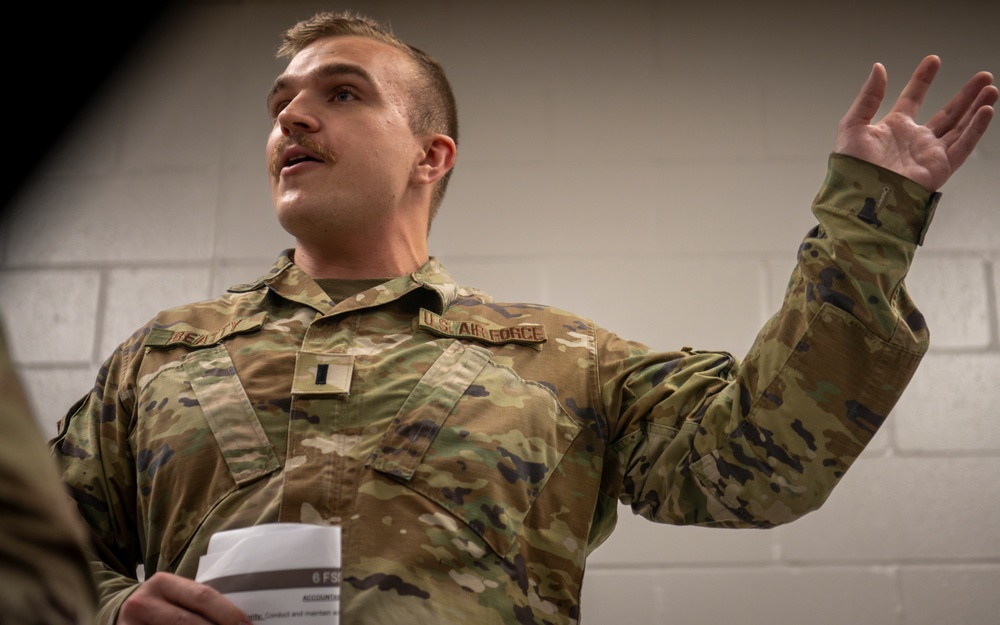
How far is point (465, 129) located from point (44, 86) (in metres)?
1.78

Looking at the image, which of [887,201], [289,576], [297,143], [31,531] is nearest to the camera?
[31,531]

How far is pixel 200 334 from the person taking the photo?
146 centimetres

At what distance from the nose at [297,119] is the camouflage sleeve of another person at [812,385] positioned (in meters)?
0.70

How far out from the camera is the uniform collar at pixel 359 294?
1.46 metres

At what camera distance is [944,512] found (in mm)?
1994

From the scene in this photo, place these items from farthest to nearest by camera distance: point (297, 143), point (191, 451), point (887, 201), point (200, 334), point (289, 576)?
point (297, 143) < point (200, 334) < point (191, 451) < point (887, 201) < point (289, 576)

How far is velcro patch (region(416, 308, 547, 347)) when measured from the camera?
1444 millimetres

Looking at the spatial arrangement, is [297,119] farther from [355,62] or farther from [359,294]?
[359,294]

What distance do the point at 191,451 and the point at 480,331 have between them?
42cm

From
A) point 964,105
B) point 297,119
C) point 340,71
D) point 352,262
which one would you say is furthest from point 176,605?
point 964,105

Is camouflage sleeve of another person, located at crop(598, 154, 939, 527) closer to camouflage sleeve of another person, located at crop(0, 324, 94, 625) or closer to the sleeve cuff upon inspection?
the sleeve cuff

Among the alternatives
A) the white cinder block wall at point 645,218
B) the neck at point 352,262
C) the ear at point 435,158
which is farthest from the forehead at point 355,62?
the white cinder block wall at point 645,218

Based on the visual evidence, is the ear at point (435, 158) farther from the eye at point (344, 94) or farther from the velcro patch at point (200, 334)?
the velcro patch at point (200, 334)

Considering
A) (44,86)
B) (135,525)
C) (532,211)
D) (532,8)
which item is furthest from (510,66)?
(44,86)
